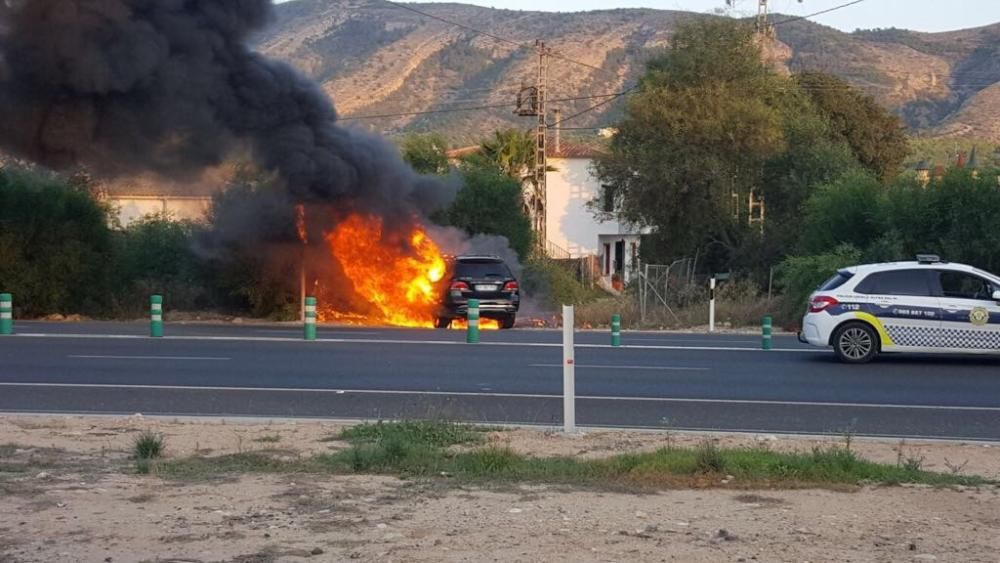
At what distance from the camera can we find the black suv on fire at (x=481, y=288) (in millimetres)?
27344

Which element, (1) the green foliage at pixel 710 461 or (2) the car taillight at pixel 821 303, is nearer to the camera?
(1) the green foliage at pixel 710 461

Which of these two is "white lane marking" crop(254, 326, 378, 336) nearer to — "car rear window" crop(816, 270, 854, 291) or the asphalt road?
the asphalt road

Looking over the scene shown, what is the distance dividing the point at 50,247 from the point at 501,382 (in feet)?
64.9

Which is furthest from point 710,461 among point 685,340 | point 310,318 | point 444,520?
point 685,340

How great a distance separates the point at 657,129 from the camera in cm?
4131

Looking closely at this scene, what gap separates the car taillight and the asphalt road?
2.72ft

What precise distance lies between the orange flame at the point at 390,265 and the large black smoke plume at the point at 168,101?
0.55 meters

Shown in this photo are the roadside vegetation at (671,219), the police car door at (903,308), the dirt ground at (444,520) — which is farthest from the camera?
the roadside vegetation at (671,219)

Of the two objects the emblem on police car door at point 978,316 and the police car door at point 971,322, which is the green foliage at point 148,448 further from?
the emblem on police car door at point 978,316

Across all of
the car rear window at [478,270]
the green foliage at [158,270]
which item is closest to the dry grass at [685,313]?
the car rear window at [478,270]

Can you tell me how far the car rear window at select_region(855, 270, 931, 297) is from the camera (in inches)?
763

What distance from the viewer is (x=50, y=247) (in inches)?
1291

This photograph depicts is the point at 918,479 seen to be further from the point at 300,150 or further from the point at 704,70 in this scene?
the point at 704,70

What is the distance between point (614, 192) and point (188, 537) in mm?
36121
